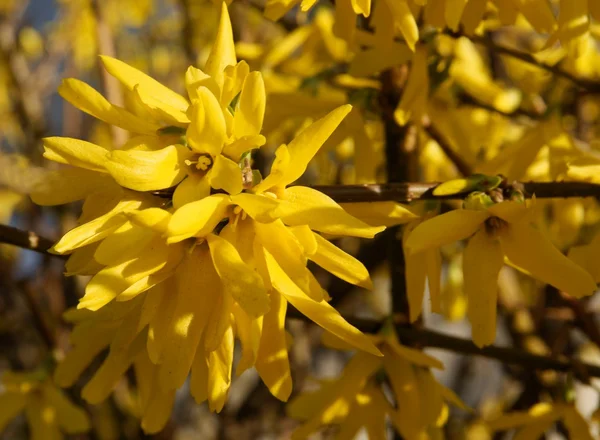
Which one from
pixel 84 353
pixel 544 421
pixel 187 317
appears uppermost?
pixel 187 317

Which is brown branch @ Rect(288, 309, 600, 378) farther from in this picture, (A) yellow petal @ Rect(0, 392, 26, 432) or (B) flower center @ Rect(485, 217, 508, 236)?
(A) yellow petal @ Rect(0, 392, 26, 432)

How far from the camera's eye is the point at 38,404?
4.18 ft

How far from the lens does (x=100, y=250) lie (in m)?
0.63

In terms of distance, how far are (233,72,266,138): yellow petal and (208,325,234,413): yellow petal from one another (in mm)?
213

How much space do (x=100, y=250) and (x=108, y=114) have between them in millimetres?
173

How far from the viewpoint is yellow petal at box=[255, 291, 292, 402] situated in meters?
0.74

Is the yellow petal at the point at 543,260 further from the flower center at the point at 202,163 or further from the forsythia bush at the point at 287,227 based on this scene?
the flower center at the point at 202,163

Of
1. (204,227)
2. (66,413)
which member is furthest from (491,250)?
(66,413)

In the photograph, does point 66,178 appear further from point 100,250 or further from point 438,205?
point 438,205

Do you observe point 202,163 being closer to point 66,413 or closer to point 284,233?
point 284,233

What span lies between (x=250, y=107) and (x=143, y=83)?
0.15 meters

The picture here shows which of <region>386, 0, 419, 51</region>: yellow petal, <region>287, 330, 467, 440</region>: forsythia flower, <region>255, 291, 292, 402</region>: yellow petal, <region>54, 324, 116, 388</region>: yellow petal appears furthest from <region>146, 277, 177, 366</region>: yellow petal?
<region>386, 0, 419, 51</region>: yellow petal

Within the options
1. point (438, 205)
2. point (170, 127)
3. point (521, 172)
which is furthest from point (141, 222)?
point (521, 172)

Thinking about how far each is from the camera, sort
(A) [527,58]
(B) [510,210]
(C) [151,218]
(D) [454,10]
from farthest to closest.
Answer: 1. (A) [527,58]
2. (D) [454,10]
3. (B) [510,210]
4. (C) [151,218]
